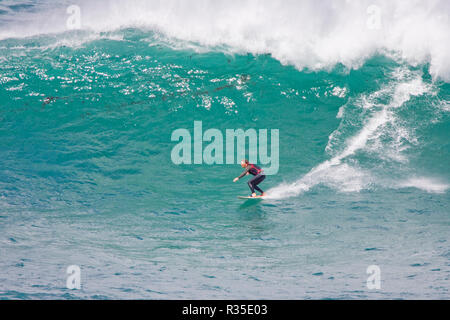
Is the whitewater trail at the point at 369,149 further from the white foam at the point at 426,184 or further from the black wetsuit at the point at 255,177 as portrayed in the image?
the black wetsuit at the point at 255,177

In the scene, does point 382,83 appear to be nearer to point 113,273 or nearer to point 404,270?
point 404,270

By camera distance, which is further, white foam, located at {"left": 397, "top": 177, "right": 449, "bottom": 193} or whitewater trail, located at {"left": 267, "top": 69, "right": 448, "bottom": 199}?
whitewater trail, located at {"left": 267, "top": 69, "right": 448, "bottom": 199}

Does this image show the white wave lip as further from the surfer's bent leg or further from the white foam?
the surfer's bent leg

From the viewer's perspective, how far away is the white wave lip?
56.9 feet

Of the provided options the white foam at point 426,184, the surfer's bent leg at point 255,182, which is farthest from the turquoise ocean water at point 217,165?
the surfer's bent leg at point 255,182

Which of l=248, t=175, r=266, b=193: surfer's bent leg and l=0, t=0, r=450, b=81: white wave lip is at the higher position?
l=0, t=0, r=450, b=81: white wave lip

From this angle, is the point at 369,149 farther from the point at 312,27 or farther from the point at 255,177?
the point at 312,27

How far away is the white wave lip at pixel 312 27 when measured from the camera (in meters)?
17.3

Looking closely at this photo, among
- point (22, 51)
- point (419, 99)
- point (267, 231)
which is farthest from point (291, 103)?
point (22, 51)

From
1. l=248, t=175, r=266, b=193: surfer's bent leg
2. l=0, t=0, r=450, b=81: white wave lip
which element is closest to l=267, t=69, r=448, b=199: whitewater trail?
l=248, t=175, r=266, b=193: surfer's bent leg

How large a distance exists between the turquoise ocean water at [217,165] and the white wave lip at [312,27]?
7 cm

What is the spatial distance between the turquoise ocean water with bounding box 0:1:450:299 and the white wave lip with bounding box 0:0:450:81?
7cm

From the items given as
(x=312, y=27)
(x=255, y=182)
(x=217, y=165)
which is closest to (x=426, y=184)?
(x=255, y=182)

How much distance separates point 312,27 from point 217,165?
311 inches
